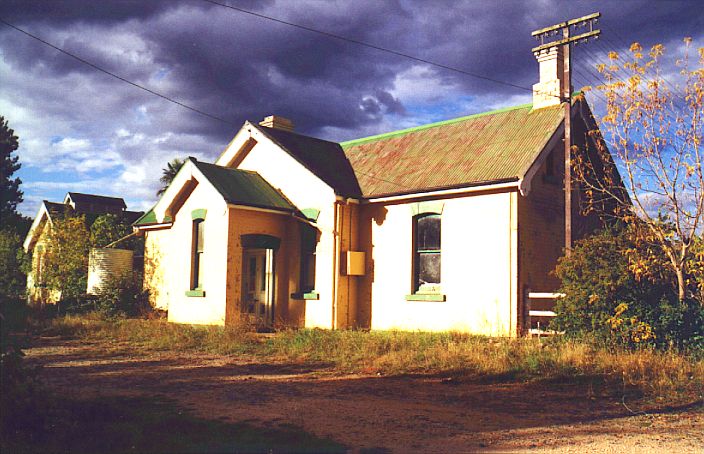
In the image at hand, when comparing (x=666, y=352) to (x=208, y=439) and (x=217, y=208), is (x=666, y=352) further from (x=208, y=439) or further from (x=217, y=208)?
(x=217, y=208)

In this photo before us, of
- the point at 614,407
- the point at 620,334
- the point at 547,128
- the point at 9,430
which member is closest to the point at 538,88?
the point at 547,128

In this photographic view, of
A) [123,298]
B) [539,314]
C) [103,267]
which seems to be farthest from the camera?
[103,267]

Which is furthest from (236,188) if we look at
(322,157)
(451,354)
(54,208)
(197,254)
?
(54,208)

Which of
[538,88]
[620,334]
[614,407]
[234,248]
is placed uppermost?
[538,88]

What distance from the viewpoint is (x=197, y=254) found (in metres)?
19.5

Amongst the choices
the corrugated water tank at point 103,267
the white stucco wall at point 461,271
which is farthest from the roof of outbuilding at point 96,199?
the white stucco wall at point 461,271

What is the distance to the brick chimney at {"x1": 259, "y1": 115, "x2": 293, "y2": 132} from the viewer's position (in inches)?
868

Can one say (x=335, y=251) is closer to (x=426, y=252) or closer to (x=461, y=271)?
(x=426, y=252)

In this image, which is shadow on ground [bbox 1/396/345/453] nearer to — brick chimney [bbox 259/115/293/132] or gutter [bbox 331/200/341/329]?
gutter [bbox 331/200/341/329]

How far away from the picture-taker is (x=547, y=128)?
1628 centimetres

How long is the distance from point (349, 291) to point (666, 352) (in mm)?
8485

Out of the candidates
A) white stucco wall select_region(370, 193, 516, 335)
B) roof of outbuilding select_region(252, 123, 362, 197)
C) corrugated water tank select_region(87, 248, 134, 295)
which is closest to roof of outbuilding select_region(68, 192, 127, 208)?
corrugated water tank select_region(87, 248, 134, 295)

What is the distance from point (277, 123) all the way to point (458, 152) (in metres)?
7.17

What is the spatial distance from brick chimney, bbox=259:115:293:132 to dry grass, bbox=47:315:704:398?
800 centimetres
